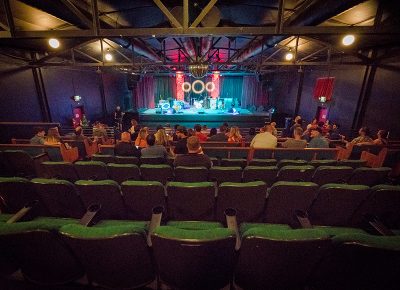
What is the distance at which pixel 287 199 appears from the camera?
2.48 meters

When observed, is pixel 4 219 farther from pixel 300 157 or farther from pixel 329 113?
pixel 329 113

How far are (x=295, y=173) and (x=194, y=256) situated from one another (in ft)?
7.87

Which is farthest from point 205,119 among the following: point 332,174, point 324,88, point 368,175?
point 368,175

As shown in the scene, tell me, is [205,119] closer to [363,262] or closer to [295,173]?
[295,173]

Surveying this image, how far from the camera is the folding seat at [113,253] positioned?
1.39 m

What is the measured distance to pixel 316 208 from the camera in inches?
100

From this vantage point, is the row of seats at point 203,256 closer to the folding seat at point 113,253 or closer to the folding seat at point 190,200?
the folding seat at point 113,253

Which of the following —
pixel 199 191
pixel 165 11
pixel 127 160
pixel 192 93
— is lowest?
pixel 127 160

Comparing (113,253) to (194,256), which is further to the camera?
(113,253)

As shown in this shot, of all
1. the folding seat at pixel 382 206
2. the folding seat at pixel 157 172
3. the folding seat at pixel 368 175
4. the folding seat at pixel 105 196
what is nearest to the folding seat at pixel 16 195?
the folding seat at pixel 105 196

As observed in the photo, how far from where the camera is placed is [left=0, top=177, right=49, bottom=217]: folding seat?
8.08 ft

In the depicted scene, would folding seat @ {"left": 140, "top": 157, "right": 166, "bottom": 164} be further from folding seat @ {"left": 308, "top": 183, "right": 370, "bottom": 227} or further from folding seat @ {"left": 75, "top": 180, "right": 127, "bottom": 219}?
folding seat @ {"left": 308, "top": 183, "right": 370, "bottom": 227}

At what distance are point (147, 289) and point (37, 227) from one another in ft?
3.71

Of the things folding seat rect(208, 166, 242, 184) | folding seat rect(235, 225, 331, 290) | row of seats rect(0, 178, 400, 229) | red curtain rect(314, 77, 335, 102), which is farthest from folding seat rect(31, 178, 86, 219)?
red curtain rect(314, 77, 335, 102)
